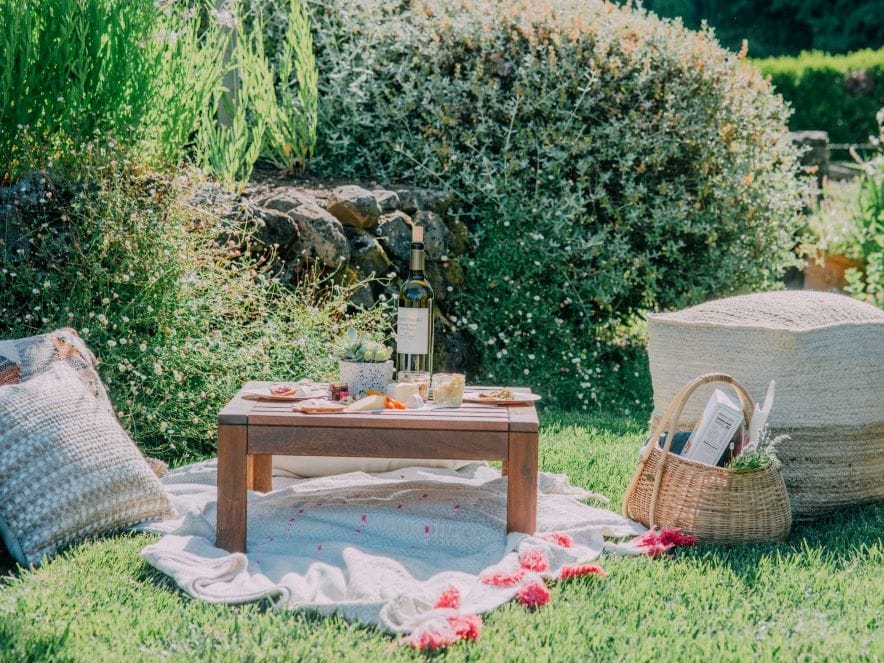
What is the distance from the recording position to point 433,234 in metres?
5.83

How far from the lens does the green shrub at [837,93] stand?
44.8ft

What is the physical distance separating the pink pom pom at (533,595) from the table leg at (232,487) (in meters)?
0.89

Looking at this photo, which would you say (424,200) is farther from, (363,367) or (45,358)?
(45,358)

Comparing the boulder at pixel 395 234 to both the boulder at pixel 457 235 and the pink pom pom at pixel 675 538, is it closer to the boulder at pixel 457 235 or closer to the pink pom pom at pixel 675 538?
the boulder at pixel 457 235

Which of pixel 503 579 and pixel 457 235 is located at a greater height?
pixel 457 235

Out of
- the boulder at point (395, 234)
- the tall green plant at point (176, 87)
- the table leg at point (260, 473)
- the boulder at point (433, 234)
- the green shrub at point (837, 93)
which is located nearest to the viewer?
the table leg at point (260, 473)

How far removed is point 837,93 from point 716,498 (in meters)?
11.9

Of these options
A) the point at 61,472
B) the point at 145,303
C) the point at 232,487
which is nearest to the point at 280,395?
the point at 232,487

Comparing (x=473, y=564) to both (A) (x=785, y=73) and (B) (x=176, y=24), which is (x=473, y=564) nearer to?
(B) (x=176, y=24)

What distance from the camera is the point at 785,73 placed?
14.0 m

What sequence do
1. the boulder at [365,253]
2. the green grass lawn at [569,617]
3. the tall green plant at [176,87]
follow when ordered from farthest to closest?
1. the boulder at [365,253]
2. the tall green plant at [176,87]
3. the green grass lawn at [569,617]

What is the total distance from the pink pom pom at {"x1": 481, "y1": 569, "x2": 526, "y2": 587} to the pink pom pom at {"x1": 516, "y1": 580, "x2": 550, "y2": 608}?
62mm

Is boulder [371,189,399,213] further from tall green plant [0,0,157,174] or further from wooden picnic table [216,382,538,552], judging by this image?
wooden picnic table [216,382,538,552]

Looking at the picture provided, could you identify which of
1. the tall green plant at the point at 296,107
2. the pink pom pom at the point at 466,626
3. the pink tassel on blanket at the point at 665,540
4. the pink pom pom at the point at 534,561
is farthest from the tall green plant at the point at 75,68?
the pink pom pom at the point at 466,626
